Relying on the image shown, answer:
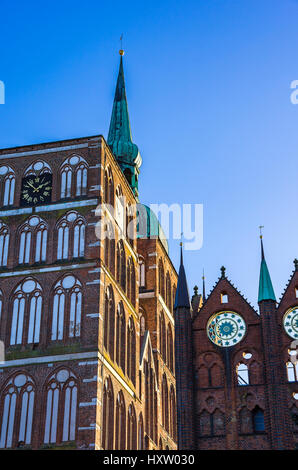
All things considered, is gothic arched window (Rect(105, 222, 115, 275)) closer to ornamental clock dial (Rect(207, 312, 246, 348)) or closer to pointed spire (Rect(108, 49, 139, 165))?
ornamental clock dial (Rect(207, 312, 246, 348))

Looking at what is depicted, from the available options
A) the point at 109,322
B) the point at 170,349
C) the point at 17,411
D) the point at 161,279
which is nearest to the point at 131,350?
the point at 109,322

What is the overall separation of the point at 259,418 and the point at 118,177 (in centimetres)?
1559

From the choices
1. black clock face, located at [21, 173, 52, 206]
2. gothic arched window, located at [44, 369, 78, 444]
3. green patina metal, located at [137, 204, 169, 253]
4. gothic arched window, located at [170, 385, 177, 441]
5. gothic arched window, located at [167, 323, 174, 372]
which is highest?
green patina metal, located at [137, 204, 169, 253]

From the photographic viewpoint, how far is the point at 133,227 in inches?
2178

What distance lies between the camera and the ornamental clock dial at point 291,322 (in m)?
47.9

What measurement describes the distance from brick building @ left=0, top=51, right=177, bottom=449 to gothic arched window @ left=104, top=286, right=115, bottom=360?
0.16 feet

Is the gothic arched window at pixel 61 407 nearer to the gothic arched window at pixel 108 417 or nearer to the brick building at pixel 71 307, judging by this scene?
the brick building at pixel 71 307

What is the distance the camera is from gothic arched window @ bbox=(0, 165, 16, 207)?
50.8 metres

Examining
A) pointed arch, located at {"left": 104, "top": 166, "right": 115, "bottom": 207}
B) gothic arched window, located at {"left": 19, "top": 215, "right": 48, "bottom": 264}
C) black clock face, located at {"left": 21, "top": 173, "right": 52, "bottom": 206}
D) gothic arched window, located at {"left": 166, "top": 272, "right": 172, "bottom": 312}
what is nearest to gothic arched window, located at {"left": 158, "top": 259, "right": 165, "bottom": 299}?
gothic arched window, located at {"left": 166, "top": 272, "right": 172, "bottom": 312}

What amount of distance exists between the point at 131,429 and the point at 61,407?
6249 mm

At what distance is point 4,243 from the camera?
163ft

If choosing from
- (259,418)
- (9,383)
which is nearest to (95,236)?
(9,383)
